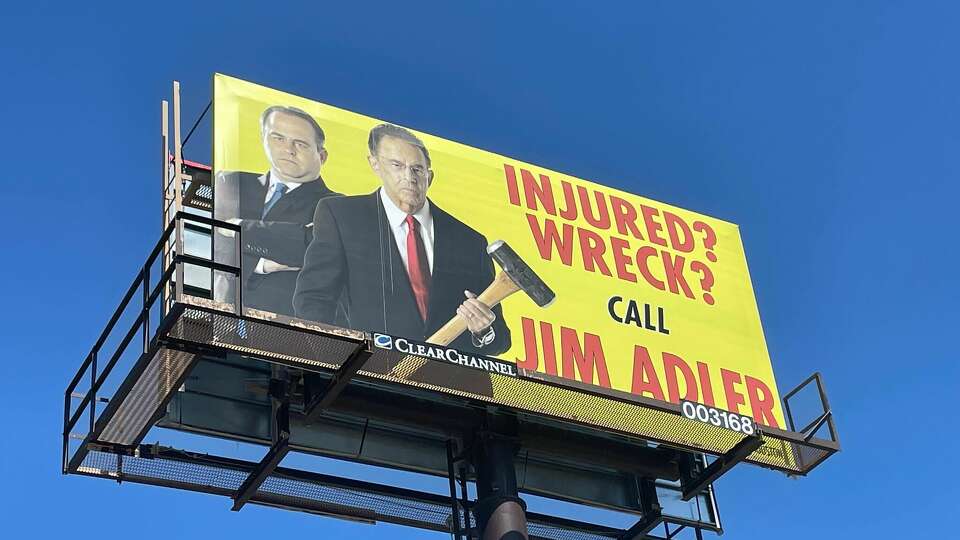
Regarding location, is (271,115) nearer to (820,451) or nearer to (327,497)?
(327,497)

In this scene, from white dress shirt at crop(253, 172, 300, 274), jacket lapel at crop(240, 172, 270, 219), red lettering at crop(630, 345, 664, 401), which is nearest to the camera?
jacket lapel at crop(240, 172, 270, 219)

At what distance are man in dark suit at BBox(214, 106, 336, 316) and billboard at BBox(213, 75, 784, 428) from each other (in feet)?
0.06

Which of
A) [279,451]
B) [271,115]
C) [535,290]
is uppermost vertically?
[271,115]

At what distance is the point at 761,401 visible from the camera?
20.9m

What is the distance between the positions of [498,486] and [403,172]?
414cm

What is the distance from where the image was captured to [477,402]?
1861 cm

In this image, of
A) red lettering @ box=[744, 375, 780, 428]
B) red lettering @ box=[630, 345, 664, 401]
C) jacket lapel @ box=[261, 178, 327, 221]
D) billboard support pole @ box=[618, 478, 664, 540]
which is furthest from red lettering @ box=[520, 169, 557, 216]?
billboard support pole @ box=[618, 478, 664, 540]

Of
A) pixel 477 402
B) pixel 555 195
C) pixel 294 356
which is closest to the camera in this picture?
pixel 294 356

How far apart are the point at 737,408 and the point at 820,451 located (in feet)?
3.93

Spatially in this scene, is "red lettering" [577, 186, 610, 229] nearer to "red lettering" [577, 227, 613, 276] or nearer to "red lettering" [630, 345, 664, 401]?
"red lettering" [577, 227, 613, 276]

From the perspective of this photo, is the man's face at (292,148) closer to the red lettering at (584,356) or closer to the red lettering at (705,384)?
the red lettering at (584,356)

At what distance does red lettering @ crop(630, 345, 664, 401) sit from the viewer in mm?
19859

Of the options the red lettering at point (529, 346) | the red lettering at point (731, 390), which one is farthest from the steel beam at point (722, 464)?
the red lettering at point (529, 346)

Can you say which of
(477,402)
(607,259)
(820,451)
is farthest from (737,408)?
(477,402)
